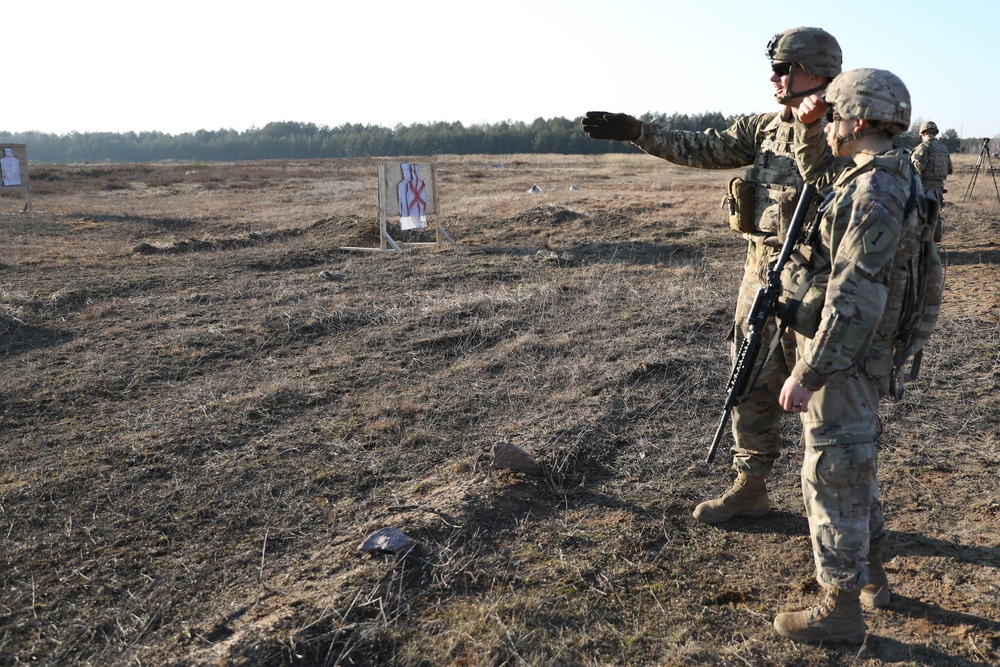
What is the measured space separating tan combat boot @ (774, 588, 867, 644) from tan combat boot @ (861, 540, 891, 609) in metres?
0.21

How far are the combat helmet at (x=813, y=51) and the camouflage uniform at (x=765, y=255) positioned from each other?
205 millimetres

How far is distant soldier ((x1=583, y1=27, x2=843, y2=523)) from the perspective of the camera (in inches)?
115

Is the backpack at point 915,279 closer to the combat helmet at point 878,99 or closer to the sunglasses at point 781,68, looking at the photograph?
the combat helmet at point 878,99

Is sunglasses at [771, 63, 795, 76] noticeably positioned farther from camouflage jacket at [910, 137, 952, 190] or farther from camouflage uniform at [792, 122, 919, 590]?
camouflage jacket at [910, 137, 952, 190]

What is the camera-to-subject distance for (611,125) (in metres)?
3.45

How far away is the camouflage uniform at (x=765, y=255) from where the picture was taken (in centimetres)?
298

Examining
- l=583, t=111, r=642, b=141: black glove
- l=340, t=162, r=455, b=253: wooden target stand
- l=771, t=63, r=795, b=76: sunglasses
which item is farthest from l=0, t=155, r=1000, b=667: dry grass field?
l=340, t=162, r=455, b=253: wooden target stand

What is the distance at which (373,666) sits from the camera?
2.41 metres

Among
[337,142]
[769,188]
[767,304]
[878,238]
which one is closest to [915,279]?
[878,238]

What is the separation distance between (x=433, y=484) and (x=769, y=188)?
1.92 meters

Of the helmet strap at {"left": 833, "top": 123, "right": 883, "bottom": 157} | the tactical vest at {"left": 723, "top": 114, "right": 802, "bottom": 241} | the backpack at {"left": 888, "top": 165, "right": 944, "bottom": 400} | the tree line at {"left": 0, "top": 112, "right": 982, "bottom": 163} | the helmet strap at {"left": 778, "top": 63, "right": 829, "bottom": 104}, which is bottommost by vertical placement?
the backpack at {"left": 888, "top": 165, "right": 944, "bottom": 400}

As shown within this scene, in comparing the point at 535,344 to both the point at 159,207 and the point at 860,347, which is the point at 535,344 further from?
the point at 159,207

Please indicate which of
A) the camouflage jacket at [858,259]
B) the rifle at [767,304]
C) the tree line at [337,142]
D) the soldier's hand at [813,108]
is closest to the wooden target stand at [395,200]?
the rifle at [767,304]

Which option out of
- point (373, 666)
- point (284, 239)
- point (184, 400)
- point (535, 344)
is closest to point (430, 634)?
point (373, 666)
